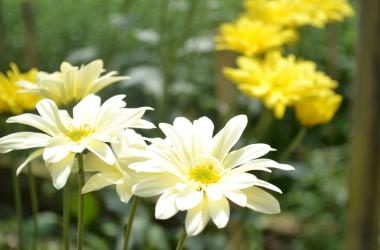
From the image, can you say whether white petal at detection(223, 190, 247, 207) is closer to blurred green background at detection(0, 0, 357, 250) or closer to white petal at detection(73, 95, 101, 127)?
white petal at detection(73, 95, 101, 127)

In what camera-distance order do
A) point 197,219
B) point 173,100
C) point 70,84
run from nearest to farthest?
point 197,219 < point 70,84 < point 173,100

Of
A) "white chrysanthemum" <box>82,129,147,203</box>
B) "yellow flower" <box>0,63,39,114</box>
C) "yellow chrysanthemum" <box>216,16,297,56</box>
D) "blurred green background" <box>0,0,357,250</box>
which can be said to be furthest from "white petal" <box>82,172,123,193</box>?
"blurred green background" <box>0,0,357,250</box>

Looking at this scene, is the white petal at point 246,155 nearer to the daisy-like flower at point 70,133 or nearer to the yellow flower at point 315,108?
the daisy-like flower at point 70,133

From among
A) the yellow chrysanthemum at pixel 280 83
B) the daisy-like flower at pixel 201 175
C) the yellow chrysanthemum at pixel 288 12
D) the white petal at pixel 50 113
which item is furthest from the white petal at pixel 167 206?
the yellow chrysanthemum at pixel 288 12

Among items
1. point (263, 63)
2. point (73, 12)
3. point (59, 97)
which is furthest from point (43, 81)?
point (73, 12)

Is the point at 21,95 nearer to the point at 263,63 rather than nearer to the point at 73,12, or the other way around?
the point at 263,63

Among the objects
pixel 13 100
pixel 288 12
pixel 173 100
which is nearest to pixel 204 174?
pixel 13 100

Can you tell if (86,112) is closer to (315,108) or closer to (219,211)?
(219,211)
